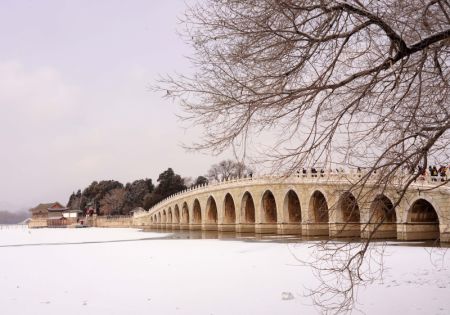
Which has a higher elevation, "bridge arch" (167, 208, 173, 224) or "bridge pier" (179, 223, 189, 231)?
"bridge arch" (167, 208, 173, 224)

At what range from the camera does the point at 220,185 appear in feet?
149

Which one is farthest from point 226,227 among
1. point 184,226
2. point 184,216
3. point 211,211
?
point 184,216

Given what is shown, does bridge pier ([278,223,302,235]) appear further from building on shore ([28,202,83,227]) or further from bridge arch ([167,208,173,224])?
building on shore ([28,202,83,227])

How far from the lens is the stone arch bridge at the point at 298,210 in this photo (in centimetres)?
2111

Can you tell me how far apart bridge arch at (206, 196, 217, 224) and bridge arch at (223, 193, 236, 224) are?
344 centimetres

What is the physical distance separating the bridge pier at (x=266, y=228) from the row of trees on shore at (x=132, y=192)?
29.8 meters

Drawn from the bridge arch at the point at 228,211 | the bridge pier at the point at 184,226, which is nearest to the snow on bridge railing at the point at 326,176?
the bridge arch at the point at 228,211

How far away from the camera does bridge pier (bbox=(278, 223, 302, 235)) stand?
3391 centimetres

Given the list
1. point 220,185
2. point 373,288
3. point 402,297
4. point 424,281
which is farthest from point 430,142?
point 220,185

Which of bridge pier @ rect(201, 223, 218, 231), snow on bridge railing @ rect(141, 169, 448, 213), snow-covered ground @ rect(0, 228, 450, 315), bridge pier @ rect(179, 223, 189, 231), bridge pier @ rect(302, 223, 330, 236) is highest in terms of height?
snow on bridge railing @ rect(141, 169, 448, 213)

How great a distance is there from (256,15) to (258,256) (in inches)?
446

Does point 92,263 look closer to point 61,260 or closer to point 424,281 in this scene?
point 61,260

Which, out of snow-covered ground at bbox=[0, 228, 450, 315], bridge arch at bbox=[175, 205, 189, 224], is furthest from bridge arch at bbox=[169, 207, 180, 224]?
snow-covered ground at bbox=[0, 228, 450, 315]

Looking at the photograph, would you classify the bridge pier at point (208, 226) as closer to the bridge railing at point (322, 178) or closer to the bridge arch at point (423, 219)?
the bridge railing at point (322, 178)
